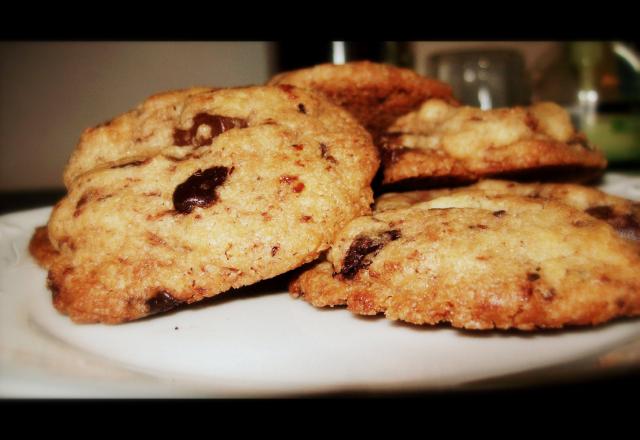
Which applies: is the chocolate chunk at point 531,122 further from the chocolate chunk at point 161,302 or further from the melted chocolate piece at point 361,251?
the chocolate chunk at point 161,302

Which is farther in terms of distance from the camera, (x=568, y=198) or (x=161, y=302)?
(x=568, y=198)

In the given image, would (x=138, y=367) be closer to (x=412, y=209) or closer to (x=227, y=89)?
(x=412, y=209)

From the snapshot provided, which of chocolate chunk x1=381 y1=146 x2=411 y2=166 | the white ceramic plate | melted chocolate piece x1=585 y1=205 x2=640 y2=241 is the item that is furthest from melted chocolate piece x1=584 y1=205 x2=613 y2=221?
chocolate chunk x1=381 y1=146 x2=411 y2=166

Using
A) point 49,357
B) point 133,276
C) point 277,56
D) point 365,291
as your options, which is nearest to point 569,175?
point 365,291

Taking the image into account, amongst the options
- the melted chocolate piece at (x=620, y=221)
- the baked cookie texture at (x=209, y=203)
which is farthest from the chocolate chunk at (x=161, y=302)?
the melted chocolate piece at (x=620, y=221)

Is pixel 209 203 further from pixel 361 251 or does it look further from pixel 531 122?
pixel 531 122

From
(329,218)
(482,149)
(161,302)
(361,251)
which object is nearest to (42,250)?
(161,302)
